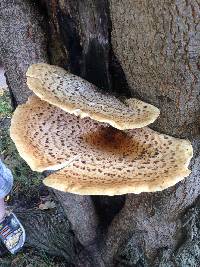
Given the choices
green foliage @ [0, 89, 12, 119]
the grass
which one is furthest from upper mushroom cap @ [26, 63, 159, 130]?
green foliage @ [0, 89, 12, 119]

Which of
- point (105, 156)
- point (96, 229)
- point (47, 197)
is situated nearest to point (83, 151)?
point (105, 156)

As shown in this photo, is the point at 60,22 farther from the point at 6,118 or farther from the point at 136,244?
the point at 6,118

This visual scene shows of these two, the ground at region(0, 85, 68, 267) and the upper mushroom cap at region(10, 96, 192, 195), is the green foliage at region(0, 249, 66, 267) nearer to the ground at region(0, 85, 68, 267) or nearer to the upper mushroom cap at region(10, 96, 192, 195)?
the ground at region(0, 85, 68, 267)

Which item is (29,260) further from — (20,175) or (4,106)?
(4,106)

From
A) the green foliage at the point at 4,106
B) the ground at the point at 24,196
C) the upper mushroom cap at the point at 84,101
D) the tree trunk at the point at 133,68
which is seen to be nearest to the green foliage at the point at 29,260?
the ground at the point at 24,196

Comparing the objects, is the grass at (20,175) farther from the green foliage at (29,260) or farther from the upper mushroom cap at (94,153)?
the upper mushroom cap at (94,153)
